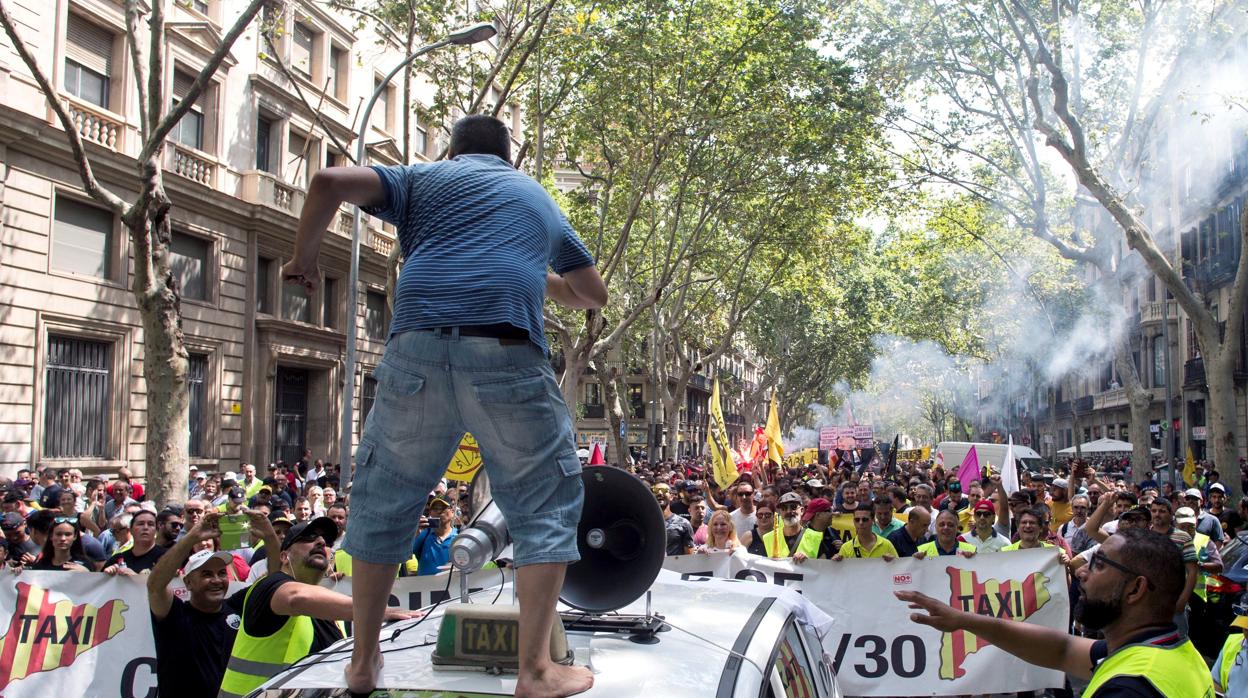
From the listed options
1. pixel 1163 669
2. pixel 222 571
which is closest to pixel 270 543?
pixel 222 571

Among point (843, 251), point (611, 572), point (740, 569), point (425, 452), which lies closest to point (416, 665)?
point (425, 452)

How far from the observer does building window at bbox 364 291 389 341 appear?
1232 inches

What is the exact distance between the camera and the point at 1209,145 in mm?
41125

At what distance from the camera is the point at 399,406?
2.83 meters

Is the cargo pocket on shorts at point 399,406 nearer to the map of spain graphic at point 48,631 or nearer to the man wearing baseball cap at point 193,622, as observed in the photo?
the man wearing baseball cap at point 193,622

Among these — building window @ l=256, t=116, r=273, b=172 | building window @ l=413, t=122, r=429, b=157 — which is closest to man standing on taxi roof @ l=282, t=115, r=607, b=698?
building window @ l=256, t=116, r=273, b=172

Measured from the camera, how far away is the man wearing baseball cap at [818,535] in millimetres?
9055

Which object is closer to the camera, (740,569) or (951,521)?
(740,569)

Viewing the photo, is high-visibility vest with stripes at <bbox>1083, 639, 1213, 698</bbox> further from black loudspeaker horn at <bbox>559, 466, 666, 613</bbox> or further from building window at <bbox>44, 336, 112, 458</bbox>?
building window at <bbox>44, 336, 112, 458</bbox>

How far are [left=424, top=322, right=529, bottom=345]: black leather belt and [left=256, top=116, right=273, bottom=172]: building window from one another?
2549 cm

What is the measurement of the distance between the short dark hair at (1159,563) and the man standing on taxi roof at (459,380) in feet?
5.05

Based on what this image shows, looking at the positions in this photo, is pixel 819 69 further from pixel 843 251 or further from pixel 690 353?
pixel 690 353

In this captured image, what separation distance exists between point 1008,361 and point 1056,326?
11751mm

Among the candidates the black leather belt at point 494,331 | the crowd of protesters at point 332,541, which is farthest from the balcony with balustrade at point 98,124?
the black leather belt at point 494,331
